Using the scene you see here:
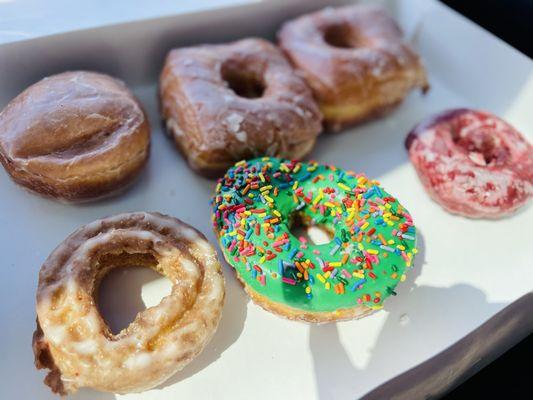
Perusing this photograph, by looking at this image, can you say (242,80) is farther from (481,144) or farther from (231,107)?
(481,144)

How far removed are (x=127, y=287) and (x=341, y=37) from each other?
→ 1.76 metres

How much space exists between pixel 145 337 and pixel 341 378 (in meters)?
0.70

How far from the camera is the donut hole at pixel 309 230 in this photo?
2.07m

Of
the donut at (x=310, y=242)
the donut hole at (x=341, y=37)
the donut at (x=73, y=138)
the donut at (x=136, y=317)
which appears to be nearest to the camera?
the donut at (x=136, y=317)

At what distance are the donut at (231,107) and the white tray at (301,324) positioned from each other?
183 millimetres

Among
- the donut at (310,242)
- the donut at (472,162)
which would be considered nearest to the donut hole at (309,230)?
the donut at (310,242)

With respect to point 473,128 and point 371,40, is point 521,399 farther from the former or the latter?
point 371,40

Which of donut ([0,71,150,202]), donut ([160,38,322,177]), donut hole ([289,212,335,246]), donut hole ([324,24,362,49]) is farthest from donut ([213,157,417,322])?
donut hole ([324,24,362,49])

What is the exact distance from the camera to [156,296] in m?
1.86

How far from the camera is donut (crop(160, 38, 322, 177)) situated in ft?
6.94

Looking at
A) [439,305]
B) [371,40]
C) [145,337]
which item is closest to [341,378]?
[439,305]

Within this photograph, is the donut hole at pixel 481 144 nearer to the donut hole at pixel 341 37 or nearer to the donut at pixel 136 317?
the donut hole at pixel 341 37

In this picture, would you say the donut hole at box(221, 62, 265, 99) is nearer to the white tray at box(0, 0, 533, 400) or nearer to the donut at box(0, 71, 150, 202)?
the white tray at box(0, 0, 533, 400)

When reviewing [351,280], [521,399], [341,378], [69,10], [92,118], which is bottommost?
[521,399]
